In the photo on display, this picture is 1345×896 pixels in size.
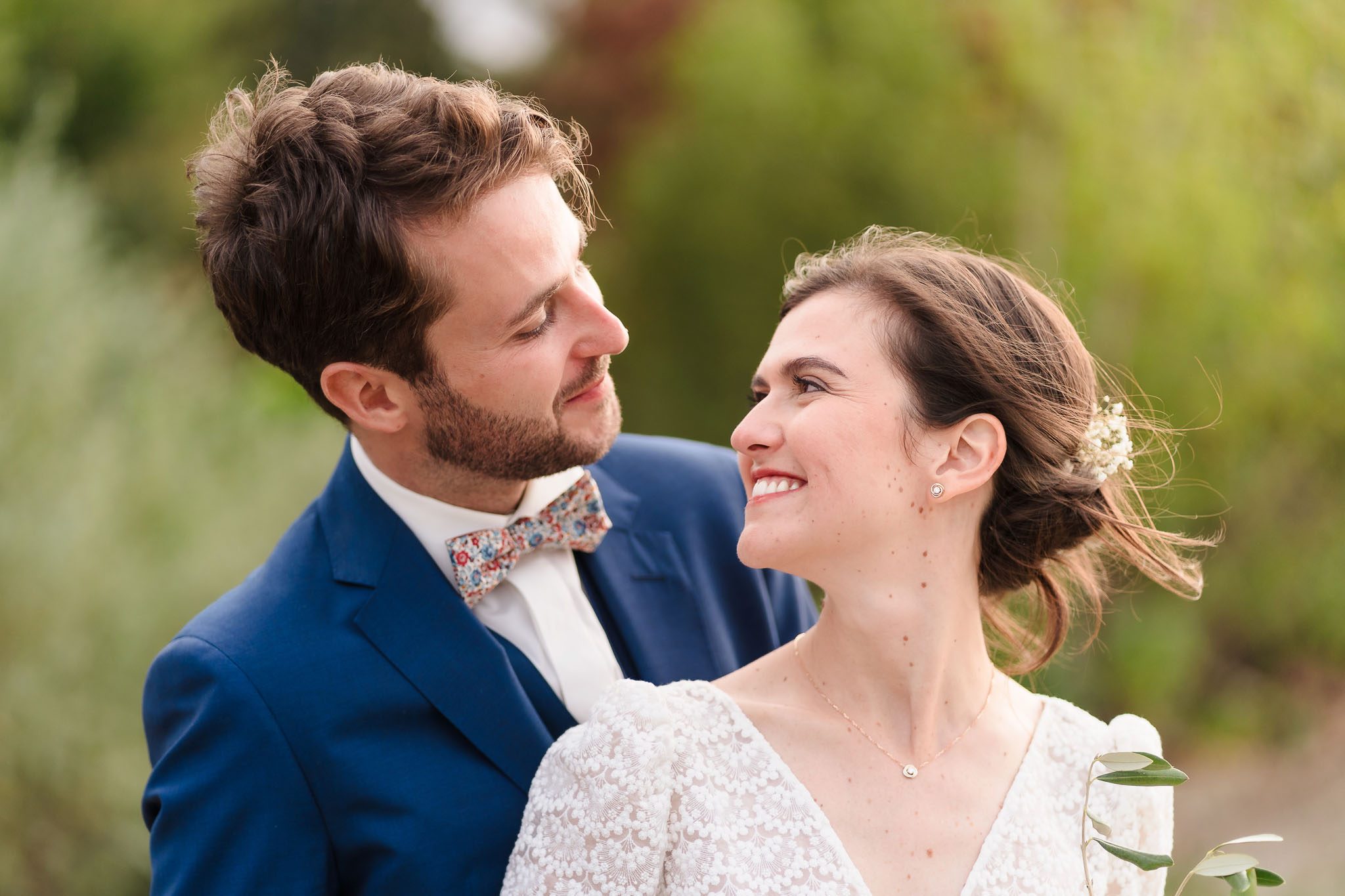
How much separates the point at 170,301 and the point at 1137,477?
4893 millimetres

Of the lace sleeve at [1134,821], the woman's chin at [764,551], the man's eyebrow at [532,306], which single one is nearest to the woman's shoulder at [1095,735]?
the lace sleeve at [1134,821]

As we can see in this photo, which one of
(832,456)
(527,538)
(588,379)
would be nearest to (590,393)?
(588,379)

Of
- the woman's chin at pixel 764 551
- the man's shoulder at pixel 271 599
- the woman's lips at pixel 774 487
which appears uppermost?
the woman's lips at pixel 774 487

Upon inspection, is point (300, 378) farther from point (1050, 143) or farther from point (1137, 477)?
point (1050, 143)

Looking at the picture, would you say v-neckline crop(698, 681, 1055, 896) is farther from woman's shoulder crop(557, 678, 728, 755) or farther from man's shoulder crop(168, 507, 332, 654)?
man's shoulder crop(168, 507, 332, 654)

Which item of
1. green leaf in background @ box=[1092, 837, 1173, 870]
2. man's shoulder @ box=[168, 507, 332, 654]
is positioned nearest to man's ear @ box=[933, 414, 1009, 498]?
green leaf in background @ box=[1092, 837, 1173, 870]

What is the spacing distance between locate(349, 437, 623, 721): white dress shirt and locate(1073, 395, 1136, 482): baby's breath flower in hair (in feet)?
2.97

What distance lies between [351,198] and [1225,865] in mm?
1741

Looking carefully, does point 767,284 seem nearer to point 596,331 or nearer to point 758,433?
point 596,331

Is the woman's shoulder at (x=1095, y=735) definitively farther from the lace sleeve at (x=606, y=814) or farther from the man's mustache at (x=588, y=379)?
the man's mustache at (x=588, y=379)

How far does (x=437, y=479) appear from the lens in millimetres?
2332

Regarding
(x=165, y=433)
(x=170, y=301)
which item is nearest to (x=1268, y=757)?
(x=165, y=433)

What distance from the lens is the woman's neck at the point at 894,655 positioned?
1.93 m

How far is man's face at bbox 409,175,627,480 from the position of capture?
2.21m
